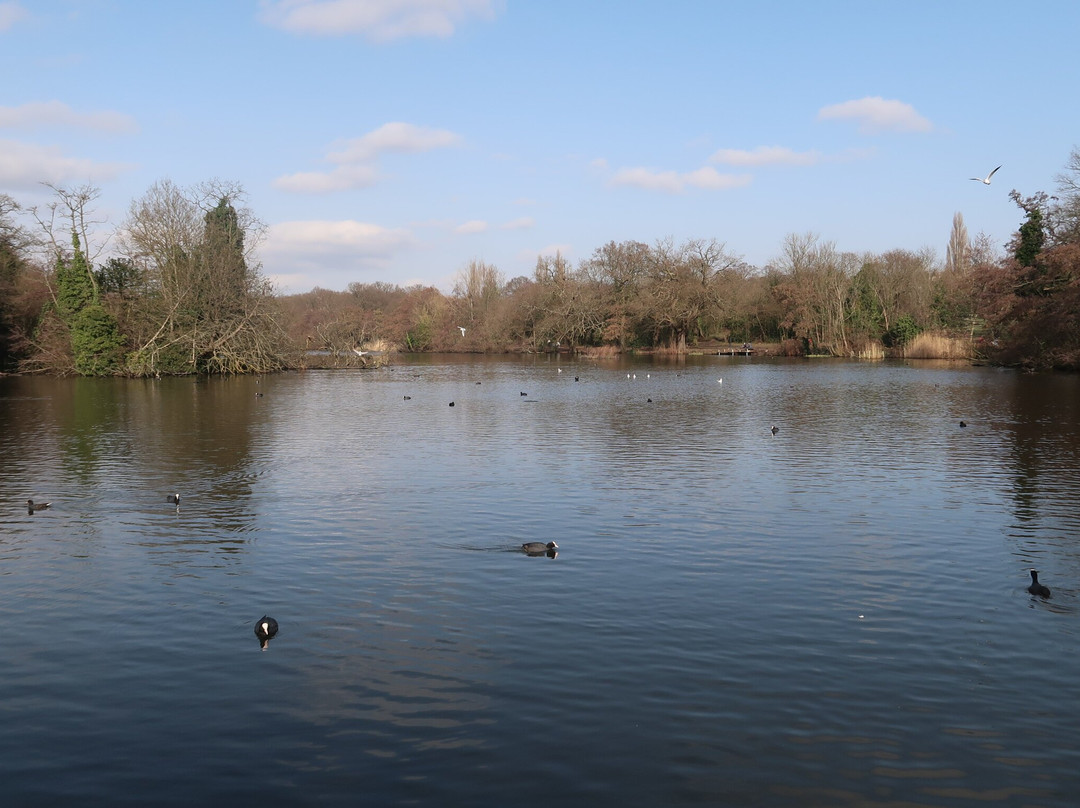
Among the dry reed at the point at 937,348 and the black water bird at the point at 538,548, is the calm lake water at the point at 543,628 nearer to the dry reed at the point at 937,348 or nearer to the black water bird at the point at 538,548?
the black water bird at the point at 538,548

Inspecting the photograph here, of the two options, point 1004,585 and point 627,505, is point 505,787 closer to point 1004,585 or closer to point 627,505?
point 1004,585

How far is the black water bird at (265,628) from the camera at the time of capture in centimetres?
927

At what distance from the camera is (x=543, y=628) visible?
9.80 metres

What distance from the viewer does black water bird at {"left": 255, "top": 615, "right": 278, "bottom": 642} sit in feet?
30.4

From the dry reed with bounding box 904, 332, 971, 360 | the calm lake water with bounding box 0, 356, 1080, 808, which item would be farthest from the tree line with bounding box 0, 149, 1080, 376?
the calm lake water with bounding box 0, 356, 1080, 808

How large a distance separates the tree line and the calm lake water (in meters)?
35.3

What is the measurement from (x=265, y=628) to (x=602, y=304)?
87153 millimetres

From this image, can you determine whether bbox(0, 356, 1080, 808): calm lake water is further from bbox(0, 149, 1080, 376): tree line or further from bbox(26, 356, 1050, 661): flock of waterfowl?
bbox(0, 149, 1080, 376): tree line

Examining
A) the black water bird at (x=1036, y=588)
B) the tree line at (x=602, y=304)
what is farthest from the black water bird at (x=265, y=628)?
the tree line at (x=602, y=304)

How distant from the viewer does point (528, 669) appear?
8.64 metres

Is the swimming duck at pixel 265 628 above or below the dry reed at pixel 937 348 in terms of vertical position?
below

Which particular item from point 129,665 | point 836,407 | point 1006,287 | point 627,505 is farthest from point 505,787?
point 1006,287

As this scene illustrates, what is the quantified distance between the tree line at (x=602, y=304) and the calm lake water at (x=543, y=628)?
35.3 m

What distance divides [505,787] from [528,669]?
217cm
